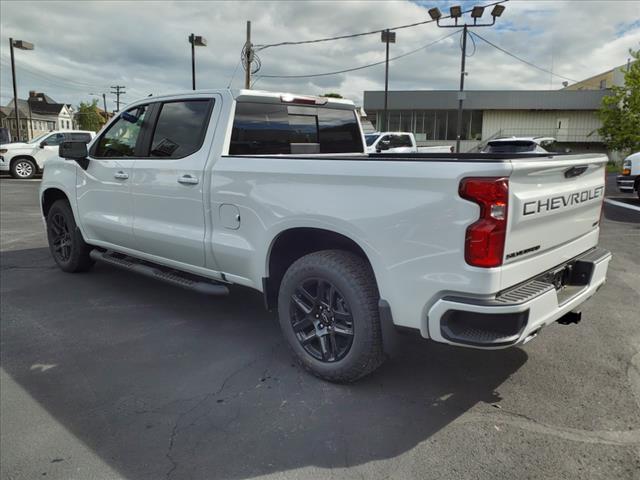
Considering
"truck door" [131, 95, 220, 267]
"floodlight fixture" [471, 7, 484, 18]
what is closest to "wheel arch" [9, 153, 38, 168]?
"truck door" [131, 95, 220, 267]

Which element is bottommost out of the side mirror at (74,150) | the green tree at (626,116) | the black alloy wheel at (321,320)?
the black alloy wheel at (321,320)

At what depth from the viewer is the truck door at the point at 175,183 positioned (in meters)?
4.05

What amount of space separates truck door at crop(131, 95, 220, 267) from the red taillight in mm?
2141

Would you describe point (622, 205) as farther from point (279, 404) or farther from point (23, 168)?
point (23, 168)

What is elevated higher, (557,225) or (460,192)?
(460,192)

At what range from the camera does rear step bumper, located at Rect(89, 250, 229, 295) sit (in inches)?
160

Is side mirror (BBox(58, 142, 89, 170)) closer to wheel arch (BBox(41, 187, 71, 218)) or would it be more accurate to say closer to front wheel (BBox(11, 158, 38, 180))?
wheel arch (BBox(41, 187, 71, 218))

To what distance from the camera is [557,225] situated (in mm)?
2990

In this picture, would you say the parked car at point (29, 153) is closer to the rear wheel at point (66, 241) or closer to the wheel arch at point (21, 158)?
the wheel arch at point (21, 158)

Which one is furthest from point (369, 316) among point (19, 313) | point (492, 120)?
point (492, 120)

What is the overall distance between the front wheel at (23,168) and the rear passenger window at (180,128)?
16.9 metres

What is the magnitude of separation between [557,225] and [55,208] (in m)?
5.38

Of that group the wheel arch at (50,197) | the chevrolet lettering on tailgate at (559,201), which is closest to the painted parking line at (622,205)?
the chevrolet lettering on tailgate at (559,201)

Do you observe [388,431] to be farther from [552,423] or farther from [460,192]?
[460,192]
